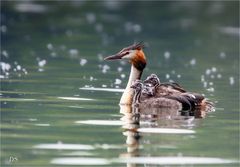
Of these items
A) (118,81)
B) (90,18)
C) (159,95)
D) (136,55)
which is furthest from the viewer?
(90,18)

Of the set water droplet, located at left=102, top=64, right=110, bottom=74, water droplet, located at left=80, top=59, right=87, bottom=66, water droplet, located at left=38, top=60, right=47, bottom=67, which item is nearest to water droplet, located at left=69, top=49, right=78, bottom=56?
water droplet, located at left=80, top=59, right=87, bottom=66

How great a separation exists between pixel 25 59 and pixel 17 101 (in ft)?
28.1

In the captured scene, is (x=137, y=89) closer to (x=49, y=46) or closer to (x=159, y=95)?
(x=159, y=95)

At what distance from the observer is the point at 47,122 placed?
15.8 metres

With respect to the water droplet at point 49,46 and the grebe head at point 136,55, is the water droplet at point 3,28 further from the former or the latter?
the grebe head at point 136,55

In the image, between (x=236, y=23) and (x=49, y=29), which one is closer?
(x=49, y=29)

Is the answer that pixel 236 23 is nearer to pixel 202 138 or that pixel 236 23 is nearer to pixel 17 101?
pixel 17 101

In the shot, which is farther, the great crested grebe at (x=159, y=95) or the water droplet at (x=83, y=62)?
the water droplet at (x=83, y=62)

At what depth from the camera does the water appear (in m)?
13.5

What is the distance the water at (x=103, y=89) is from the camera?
13477 millimetres

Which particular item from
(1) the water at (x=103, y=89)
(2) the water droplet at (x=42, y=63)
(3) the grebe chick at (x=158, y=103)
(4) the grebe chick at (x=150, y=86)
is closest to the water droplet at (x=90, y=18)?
(1) the water at (x=103, y=89)

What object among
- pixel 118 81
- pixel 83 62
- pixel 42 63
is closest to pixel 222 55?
pixel 83 62

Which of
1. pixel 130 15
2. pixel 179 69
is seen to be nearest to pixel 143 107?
pixel 179 69

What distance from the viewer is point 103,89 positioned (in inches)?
814
